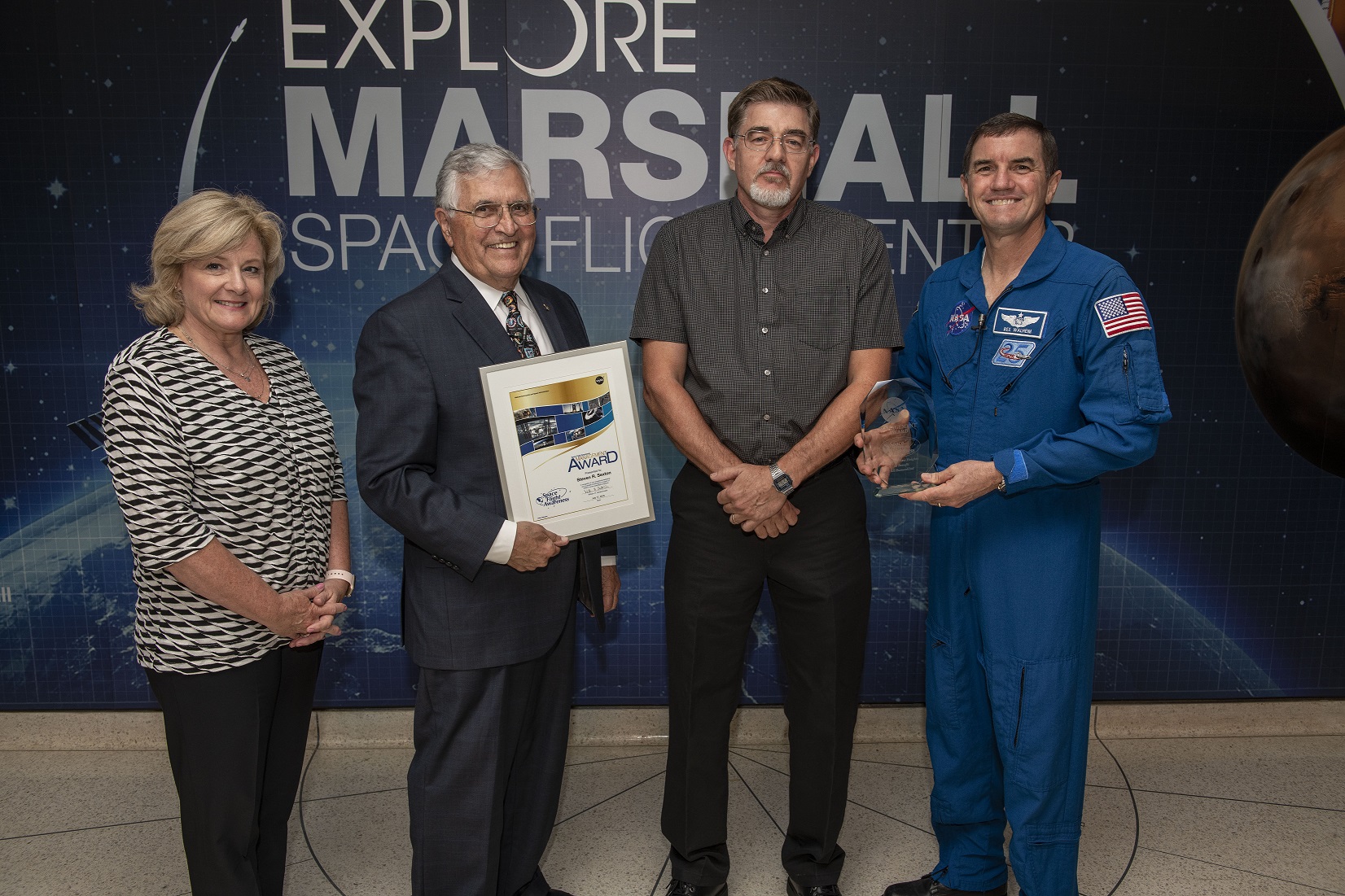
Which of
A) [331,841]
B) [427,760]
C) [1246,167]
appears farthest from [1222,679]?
[331,841]

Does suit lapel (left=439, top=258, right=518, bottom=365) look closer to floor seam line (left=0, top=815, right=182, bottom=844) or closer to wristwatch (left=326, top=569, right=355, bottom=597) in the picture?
wristwatch (left=326, top=569, right=355, bottom=597)

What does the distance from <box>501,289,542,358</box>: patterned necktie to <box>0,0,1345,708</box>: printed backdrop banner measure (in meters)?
1.04

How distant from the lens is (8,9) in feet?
9.25

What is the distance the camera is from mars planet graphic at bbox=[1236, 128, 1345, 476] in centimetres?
61

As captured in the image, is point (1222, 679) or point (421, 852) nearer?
point (421, 852)

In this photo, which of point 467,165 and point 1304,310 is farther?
point 467,165

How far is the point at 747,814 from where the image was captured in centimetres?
273

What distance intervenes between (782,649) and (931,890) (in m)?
0.73

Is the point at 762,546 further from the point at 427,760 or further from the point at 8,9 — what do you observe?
Result: the point at 8,9

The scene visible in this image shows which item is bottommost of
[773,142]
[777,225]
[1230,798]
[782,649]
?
[1230,798]

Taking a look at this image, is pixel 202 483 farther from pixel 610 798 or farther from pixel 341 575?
pixel 610 798

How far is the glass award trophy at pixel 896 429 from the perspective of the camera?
2.07 m

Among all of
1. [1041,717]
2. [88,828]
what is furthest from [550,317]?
[88,828]

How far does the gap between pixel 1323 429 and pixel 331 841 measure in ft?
8.79
